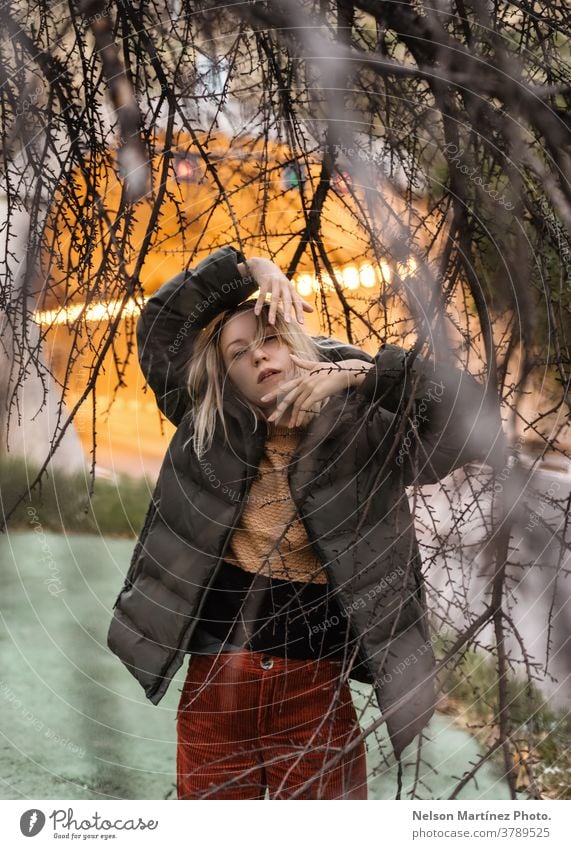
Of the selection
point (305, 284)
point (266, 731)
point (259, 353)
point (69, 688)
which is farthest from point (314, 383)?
point (69, 688)

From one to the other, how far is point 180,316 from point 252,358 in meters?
0.09

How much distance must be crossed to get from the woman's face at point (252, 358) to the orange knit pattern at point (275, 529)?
0.13 ft

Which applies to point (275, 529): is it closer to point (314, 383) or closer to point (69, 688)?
point (314, 383)

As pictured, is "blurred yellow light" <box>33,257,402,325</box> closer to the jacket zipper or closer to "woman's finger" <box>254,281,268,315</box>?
"woman's finger" <box>254,281,268,315</box>

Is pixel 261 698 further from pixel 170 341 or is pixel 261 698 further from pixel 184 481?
pixel 170 341

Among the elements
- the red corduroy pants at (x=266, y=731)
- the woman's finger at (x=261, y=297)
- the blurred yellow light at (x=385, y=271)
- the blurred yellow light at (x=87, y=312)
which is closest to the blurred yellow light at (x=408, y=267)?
the blurred yellow light at (x=385, y=271)

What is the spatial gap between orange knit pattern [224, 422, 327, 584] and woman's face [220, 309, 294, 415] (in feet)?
0.13

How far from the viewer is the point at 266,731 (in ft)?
2.91

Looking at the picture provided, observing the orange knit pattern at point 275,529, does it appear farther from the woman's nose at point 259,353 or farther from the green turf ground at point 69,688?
the green turf ground at point 69,688

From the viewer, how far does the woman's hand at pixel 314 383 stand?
87 centimetres

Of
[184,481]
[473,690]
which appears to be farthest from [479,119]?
[473,690]

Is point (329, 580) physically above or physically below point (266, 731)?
above
